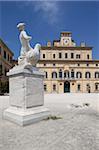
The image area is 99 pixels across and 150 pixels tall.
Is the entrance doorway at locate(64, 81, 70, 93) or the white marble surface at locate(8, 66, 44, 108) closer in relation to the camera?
the white marble surface at locate(8, 66, 44, 108)

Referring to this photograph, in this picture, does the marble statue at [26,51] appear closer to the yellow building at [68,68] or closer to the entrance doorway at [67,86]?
the yellow building at [68,68]

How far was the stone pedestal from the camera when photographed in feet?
19.4

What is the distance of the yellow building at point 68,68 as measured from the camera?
4806 centimetres

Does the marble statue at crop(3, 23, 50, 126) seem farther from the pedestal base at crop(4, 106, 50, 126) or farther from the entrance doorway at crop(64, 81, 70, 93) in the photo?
the entrance doorway at crop(64, 81, 70, 93)

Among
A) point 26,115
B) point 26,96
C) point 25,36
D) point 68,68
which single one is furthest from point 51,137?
point 68,68

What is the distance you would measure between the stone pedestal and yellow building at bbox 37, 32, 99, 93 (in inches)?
1613

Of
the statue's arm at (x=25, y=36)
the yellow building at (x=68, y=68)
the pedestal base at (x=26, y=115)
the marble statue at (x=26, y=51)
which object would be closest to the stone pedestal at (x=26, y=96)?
the pedestal base at (x=26, y=115)

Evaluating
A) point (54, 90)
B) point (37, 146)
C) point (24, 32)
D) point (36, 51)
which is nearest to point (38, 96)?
point (36, 51)

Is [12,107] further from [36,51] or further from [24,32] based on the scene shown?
[24,32]

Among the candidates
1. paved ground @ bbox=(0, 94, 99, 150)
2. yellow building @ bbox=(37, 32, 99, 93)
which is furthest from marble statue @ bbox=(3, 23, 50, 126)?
yellow building @ bbox=(37, 32, 99, 93)

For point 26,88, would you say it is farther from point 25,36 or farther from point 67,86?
point 67,86

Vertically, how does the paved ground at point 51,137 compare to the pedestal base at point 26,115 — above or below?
below

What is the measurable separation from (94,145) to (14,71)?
12.8 ft

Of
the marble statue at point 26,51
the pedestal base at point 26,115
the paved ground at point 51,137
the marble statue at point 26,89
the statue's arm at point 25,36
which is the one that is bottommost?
the paved ground at point 51,137
